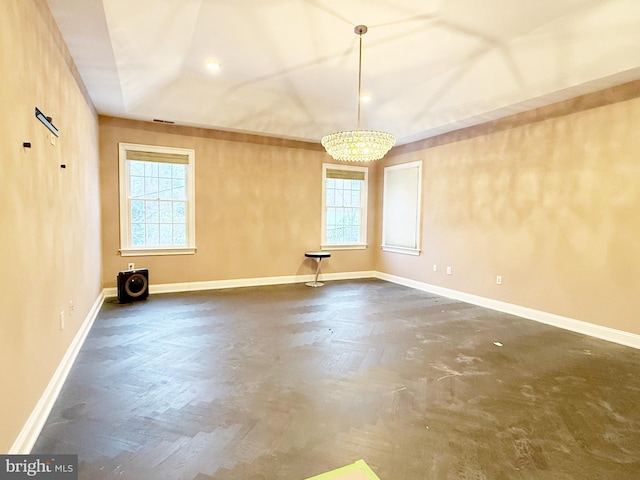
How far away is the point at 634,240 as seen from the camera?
3490 millimetres

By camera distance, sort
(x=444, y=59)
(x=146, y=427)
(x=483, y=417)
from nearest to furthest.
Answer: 1. (x=146, y=427)
2. (x=483, y=417)
3. (x=444, y=59)

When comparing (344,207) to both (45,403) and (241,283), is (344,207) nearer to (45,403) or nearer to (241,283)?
(241,283)

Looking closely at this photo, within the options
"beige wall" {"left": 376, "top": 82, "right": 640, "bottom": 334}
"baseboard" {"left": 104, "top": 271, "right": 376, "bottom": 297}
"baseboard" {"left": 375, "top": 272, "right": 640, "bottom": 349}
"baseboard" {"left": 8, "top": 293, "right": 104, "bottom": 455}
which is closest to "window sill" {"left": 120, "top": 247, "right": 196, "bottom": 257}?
"baseboard" {"left": 104, "top": 271, "right": 376, "bottom": 297}

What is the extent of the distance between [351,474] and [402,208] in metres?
5.46

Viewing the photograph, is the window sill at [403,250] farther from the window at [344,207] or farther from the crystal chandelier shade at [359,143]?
the crystal chandelier shade at [359,143]

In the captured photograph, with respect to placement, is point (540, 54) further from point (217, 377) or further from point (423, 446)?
point (217, 377)

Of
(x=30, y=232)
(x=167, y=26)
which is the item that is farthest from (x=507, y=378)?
(x=167, y=26)

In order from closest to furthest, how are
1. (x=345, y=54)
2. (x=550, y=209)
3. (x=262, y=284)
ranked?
(x=345, y=54), (x=550, y=209), (x=262, y=284)

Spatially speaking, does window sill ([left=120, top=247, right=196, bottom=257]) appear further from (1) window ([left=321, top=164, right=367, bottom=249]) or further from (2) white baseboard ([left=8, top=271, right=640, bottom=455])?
(1) window ([left=321, top=164, right=367, bottom=249])

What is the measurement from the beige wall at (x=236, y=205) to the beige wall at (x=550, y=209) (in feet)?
8.03

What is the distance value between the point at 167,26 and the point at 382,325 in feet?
12.5

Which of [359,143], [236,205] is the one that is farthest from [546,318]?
[236,205]

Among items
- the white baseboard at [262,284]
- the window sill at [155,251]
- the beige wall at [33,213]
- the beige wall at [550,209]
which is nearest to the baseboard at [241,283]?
the white baseboard at [262,284]

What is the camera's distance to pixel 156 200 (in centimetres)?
547
